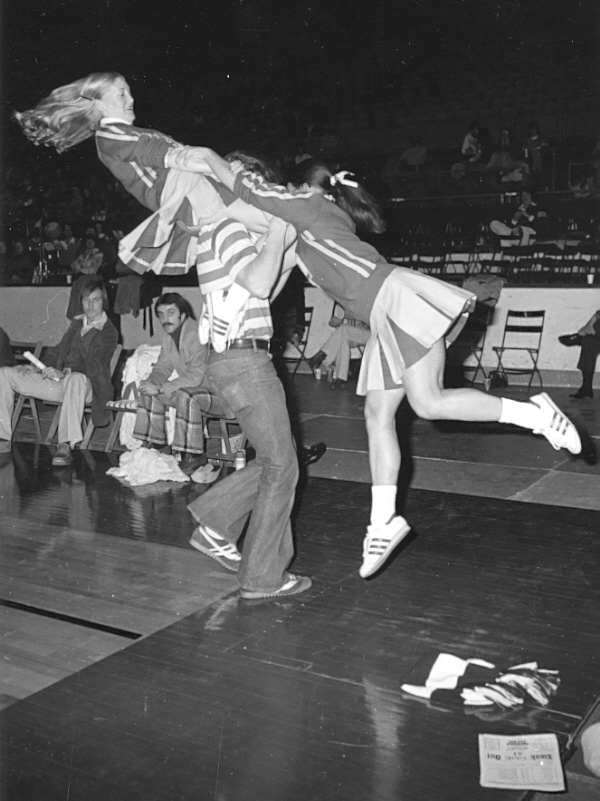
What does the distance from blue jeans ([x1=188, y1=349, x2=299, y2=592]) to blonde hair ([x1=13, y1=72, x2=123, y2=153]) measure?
2.99ft

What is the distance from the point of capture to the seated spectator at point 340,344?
9.55 meters

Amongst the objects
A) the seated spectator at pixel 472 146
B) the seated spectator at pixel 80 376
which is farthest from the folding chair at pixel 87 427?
the seated spectator at pixel 472 146

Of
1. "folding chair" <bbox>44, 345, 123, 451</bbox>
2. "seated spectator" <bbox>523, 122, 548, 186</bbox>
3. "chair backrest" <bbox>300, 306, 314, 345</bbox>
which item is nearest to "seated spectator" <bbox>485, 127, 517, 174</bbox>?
"seated spectator" <bbox>523, 122, 548, 186</bbox>

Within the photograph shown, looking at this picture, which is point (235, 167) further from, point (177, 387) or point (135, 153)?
point (177, 387)

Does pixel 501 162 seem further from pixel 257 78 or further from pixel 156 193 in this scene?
pixel 156 193

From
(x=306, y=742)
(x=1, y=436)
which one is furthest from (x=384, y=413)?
(x=1, y=436)

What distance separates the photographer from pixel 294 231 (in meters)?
2.95

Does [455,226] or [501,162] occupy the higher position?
[501,162]

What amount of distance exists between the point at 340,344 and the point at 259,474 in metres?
6.27

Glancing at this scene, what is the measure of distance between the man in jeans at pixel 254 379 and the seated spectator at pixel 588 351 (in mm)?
5640

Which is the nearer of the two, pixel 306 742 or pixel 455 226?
pixel 306 742

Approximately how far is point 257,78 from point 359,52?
166 cm

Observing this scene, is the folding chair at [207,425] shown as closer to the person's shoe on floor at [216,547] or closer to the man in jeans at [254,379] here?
the person's shoe on floor at [216,547]

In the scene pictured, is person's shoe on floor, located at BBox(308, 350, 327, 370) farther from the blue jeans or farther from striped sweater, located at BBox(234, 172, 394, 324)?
striped sweater, located at BBox(234, 172, 394, 324)
